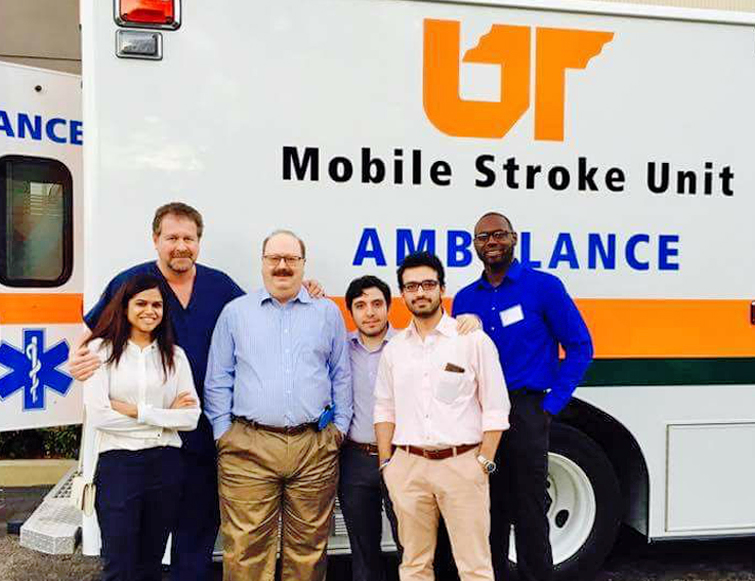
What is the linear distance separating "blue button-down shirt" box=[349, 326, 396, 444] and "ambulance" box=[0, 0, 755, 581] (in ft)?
1.34

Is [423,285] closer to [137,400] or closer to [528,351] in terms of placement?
[528,351]

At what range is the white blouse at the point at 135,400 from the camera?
9.50 feet

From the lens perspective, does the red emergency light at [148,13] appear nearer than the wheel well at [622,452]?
Yes

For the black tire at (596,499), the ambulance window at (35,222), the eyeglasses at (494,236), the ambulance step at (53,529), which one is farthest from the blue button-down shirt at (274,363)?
the ambulance window at (35,222)

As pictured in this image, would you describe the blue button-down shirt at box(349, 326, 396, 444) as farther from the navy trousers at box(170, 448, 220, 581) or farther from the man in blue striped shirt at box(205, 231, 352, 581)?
the navy trousers at box(170, 448, 220, 581)

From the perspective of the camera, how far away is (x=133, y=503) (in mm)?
2922

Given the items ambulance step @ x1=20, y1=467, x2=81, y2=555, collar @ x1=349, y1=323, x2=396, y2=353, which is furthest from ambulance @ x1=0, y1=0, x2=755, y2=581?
ambulance step @ x1=20, y1=467, x2=81, y2=555

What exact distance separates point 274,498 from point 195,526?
474 mm

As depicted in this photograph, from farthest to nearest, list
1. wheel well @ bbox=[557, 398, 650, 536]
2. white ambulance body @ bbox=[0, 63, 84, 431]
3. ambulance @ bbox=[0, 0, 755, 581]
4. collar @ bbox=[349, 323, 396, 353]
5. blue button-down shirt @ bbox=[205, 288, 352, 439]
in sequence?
1. white ambulance body @ bbox=[0, 63, 84, 431]
2. wheel well @ bbox=[557, 398, 650, 536]
3. ambulance @ bbox=[0, 0, 755, 581]
4. collar @ bbox=[349, 323, 396, 353]
5. blue button-down shirt @ bbox=[205, 288, 352, 439]

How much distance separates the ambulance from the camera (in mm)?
3430

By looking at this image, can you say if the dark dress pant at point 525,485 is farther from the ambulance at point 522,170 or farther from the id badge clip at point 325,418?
the id badge clip at point 325,418

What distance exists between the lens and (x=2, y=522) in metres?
5.41

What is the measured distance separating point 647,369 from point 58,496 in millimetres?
3292

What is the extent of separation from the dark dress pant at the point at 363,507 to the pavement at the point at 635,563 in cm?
94
